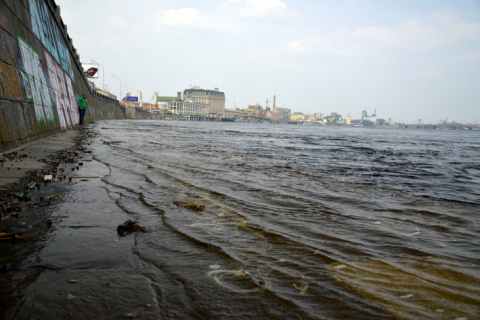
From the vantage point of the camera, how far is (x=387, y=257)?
3570 mm

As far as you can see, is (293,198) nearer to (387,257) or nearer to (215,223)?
(215,223)

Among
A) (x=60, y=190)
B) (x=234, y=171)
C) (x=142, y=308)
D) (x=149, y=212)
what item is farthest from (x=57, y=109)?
(x=142, y=308)

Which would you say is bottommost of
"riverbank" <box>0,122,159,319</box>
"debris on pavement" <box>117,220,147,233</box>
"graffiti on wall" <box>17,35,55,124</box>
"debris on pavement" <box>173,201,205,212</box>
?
"debris on pavement" <box>173,201,205,212</box>

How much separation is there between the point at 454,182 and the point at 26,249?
10.5 m

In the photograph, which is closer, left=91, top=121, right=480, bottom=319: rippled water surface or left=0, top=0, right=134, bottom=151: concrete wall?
left=91, top=121, right=480, bottom=319: rippled water surface

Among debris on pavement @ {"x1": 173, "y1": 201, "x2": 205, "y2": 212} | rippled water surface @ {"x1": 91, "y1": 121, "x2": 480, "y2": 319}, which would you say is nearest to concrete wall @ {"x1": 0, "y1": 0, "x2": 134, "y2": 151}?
rippled water surface @ {"x1": 91, "y1": 121, "x2": 480, "y2": 319}

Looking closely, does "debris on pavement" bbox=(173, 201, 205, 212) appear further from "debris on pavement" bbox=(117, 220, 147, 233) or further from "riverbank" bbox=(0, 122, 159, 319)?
"debris on pavement" bbox=(117, 220, 147, 233)

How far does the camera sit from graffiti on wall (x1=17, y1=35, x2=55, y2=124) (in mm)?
10000

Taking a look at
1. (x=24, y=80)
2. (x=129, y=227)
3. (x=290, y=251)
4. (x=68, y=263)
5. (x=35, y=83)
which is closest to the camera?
(x=68, y=263)

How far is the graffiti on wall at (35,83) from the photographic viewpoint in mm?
10000

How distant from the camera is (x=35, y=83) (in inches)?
441

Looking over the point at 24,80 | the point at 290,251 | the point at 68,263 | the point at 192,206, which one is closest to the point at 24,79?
the point at 24,80

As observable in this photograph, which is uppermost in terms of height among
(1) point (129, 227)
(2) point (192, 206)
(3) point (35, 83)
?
(3) point (35, 83)

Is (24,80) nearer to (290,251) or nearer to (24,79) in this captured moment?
(24,79)
